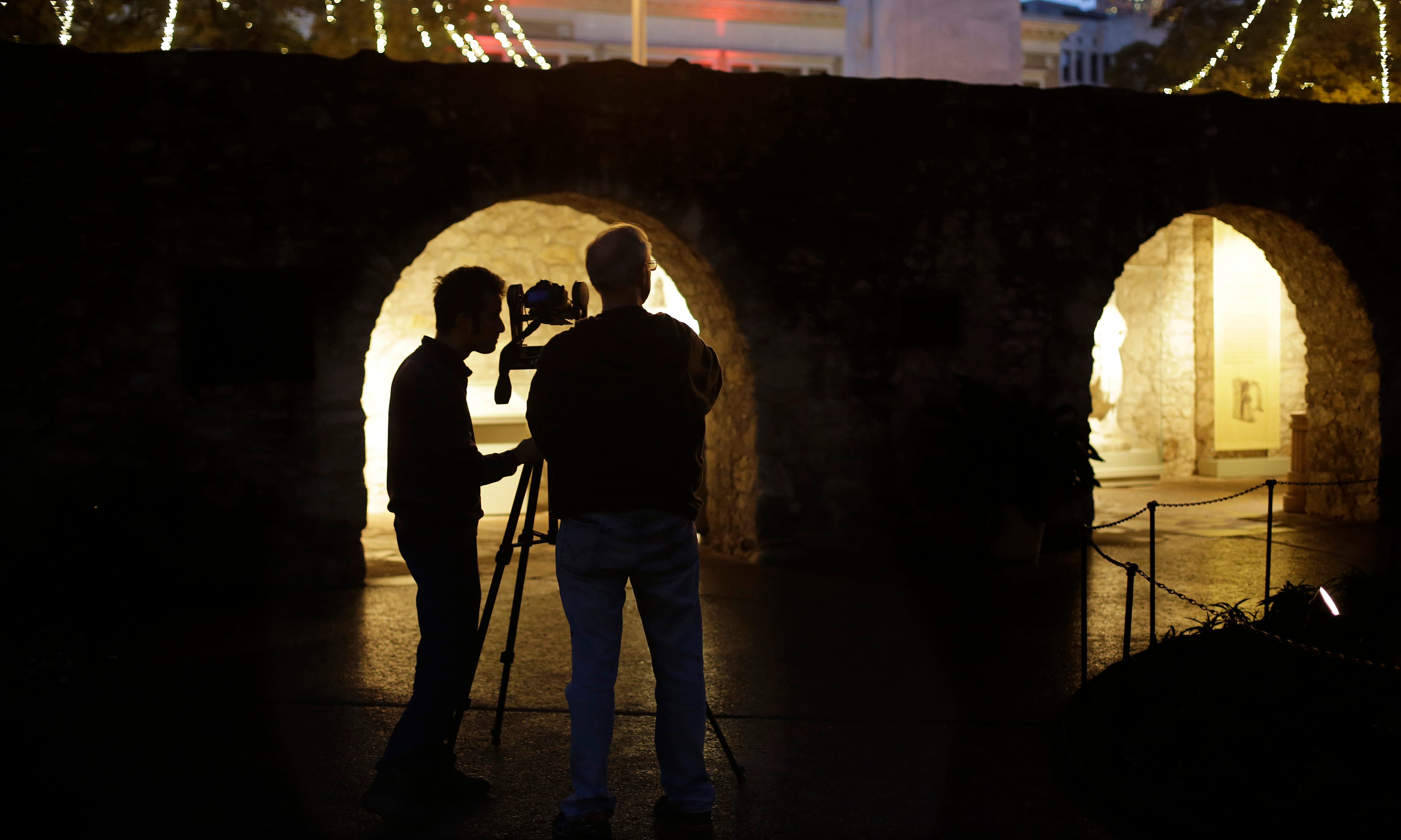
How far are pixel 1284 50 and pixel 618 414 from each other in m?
13.1

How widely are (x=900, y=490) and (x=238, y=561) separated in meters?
4.02

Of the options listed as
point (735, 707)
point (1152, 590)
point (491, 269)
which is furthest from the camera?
point (491, 269)

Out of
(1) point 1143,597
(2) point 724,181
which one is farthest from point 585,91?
(1) point 1143,597

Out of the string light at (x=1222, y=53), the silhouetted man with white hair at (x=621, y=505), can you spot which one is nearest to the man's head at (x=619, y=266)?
the silhouetted man with white hair at (x=621, y=505)

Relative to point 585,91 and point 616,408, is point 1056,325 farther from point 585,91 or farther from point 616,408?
point 616,408

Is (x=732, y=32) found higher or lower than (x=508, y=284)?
higher

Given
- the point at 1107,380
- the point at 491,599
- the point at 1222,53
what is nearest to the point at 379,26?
the point at 1107,380

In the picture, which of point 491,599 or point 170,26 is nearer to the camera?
point 491,599

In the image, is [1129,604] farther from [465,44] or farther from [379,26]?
[379,26]

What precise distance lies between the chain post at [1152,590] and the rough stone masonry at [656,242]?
5.46 feet

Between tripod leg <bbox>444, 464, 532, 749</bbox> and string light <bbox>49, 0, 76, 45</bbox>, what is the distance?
9438mm

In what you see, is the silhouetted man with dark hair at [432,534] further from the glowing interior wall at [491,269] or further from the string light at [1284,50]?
the string light at [1284,50]

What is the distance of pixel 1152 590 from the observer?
366cm

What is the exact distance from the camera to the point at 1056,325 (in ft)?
24.5
